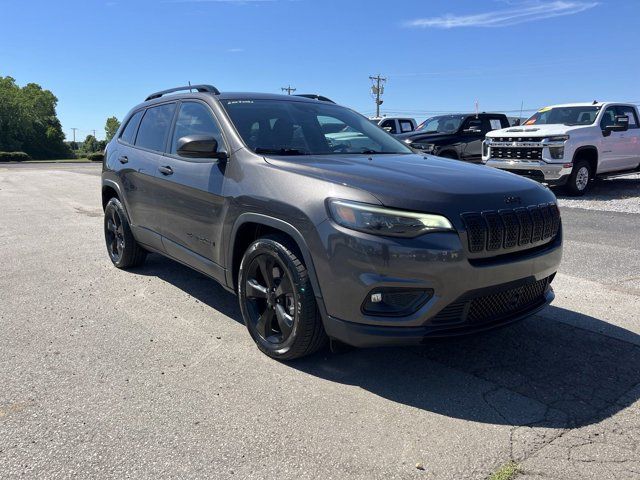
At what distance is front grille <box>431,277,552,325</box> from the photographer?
2971 mm

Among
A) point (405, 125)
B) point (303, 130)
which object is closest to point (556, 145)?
point (303, 130)

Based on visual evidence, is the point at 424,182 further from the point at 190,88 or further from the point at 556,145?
the point at 556,145

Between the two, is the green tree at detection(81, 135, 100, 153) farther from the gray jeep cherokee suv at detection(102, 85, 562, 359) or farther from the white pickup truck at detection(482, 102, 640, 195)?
the gray jeep cherokee suv at detection(102, 85, 562, 359)

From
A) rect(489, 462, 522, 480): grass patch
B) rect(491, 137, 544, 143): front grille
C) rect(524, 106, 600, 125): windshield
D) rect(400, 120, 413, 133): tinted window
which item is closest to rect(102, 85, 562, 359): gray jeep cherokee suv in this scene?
rect(489, 462, 522, 480): grass patch

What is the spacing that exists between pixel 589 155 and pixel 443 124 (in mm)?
4528

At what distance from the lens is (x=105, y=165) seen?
6047 millimetres

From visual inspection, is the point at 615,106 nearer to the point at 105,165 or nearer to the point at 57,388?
the point at 105,165

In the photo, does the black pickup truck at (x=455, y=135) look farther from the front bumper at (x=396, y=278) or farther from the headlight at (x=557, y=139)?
the front bumper at (x=396, y=278)

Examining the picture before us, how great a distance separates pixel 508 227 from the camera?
10.2 ft

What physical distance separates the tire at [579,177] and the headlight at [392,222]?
1030 cm

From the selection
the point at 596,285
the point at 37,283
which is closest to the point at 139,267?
the point at 37,283

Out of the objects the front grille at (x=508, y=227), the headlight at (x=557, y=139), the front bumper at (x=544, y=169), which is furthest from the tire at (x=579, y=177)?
the front grille at (x=508, y=227)

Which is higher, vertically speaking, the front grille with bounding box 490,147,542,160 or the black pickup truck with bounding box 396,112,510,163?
the black pickup truck with bounding box 396,112,510,163

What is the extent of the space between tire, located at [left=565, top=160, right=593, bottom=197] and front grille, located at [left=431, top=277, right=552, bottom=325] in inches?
376
